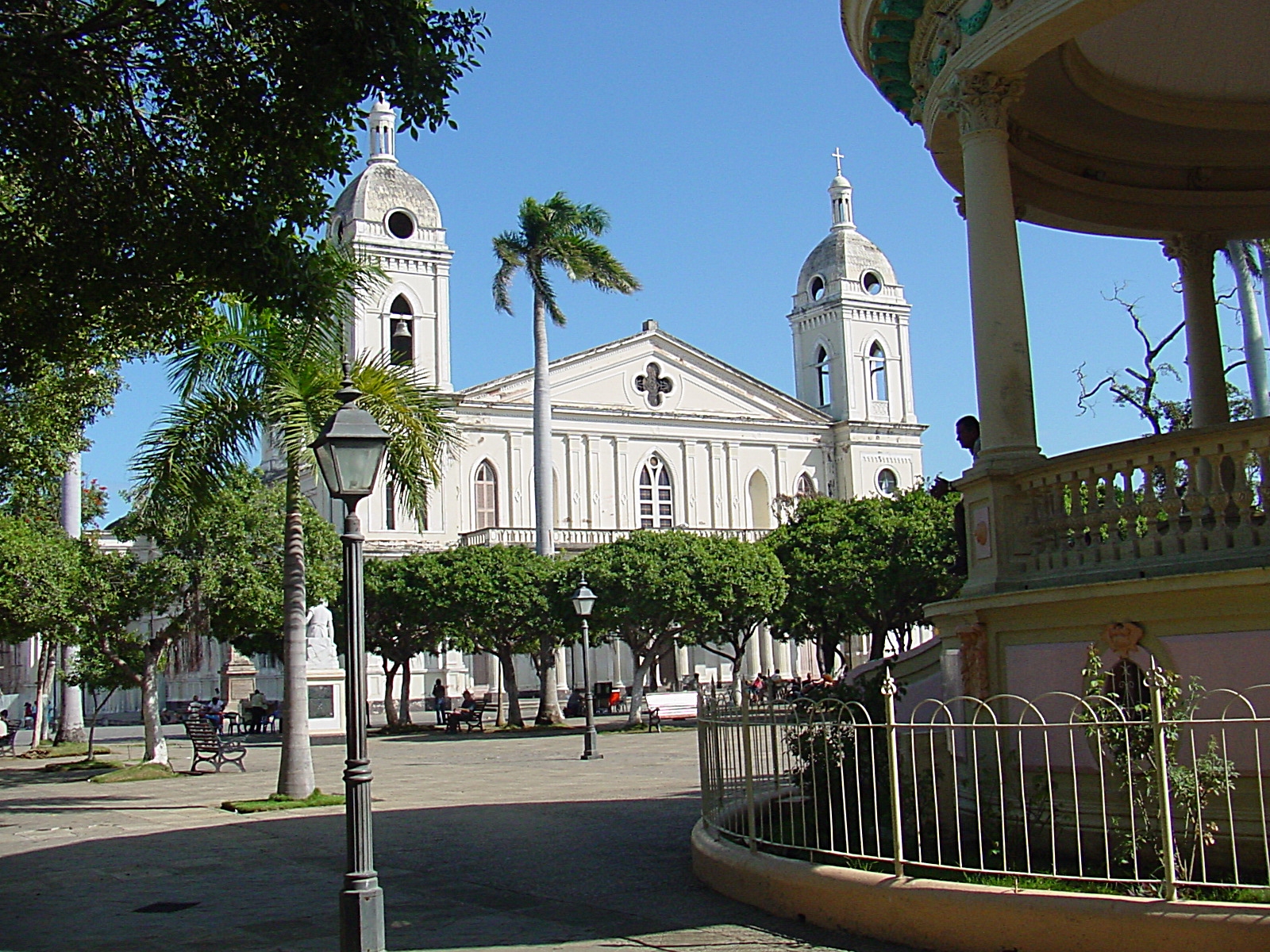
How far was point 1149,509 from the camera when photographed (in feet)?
29.3

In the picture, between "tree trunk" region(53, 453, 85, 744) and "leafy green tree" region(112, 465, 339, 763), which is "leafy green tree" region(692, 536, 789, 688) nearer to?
"leafy green tree" region(112, 465, 339, 763)

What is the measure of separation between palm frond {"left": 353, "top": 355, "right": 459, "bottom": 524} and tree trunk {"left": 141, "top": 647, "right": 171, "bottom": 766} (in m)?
9.06

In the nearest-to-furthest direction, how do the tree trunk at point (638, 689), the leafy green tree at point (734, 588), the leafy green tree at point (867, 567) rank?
the tree trunk at point (638, 689) → the leafy green tree at point (734, 588) → the leafy green tree at point (867, 567)

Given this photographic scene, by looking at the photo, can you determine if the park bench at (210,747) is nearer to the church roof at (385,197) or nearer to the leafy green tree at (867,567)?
the leafy green tree at (867,567)

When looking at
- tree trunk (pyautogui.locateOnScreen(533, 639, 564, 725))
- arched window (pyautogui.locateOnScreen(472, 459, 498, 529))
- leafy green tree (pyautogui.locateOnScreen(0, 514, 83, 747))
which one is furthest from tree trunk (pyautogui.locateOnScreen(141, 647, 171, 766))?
arched window (pyautogui.locateOnScreen(472, 459, 498, 529))

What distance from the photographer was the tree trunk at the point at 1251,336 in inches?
1086

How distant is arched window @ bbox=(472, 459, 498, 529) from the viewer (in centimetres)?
5991

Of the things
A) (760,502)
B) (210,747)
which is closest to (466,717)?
(210,747)

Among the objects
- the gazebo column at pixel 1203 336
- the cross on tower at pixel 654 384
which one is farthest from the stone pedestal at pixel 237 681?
the gazebo column at pixel 1203 336

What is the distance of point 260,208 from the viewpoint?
941cm

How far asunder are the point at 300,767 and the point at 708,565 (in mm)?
22365

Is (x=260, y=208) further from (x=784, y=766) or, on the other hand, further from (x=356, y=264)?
(x=356, y=264)

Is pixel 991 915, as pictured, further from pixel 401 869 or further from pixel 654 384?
pixel 654 384

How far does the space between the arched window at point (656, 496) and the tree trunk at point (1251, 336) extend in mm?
35444
